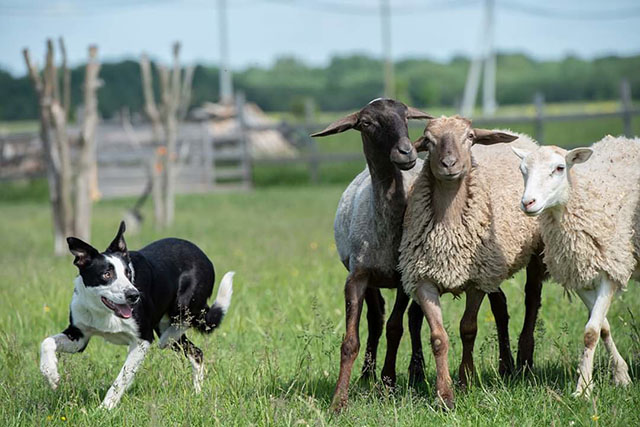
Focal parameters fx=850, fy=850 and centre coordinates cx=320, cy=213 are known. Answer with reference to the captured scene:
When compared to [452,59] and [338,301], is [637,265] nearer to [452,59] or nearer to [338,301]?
[338,301]

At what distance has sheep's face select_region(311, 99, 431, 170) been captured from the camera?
4.92 m

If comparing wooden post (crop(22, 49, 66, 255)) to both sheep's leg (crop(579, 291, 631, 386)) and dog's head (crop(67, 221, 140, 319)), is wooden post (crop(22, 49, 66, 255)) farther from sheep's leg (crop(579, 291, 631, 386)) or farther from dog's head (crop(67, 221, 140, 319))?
sheep's leg (crop(579, 291, 631, 386))

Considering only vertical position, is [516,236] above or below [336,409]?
above

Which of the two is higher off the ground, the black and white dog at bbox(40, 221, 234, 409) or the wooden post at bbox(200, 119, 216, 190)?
the black and white dog at bbox(40, 221, 234, 409)

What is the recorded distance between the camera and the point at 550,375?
5.51 meters

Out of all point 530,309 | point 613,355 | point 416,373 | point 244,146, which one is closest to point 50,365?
point 416,373

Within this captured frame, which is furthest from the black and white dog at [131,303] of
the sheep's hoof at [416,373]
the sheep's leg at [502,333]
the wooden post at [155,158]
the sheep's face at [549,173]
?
the wooden post at [155,158]

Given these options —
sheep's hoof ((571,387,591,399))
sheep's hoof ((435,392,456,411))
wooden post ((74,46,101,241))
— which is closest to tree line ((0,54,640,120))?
wooden post ((74,46,101,241))

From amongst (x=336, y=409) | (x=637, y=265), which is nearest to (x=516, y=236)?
(x=637, y=265)

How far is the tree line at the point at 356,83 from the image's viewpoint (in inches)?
1414

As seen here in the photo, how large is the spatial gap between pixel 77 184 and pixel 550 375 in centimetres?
839

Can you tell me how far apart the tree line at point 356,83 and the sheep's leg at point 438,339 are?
97.0 feet

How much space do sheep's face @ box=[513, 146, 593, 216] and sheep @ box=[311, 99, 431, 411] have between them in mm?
660

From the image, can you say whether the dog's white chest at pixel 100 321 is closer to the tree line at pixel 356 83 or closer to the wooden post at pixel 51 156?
the wooden post at pixel 51 156
